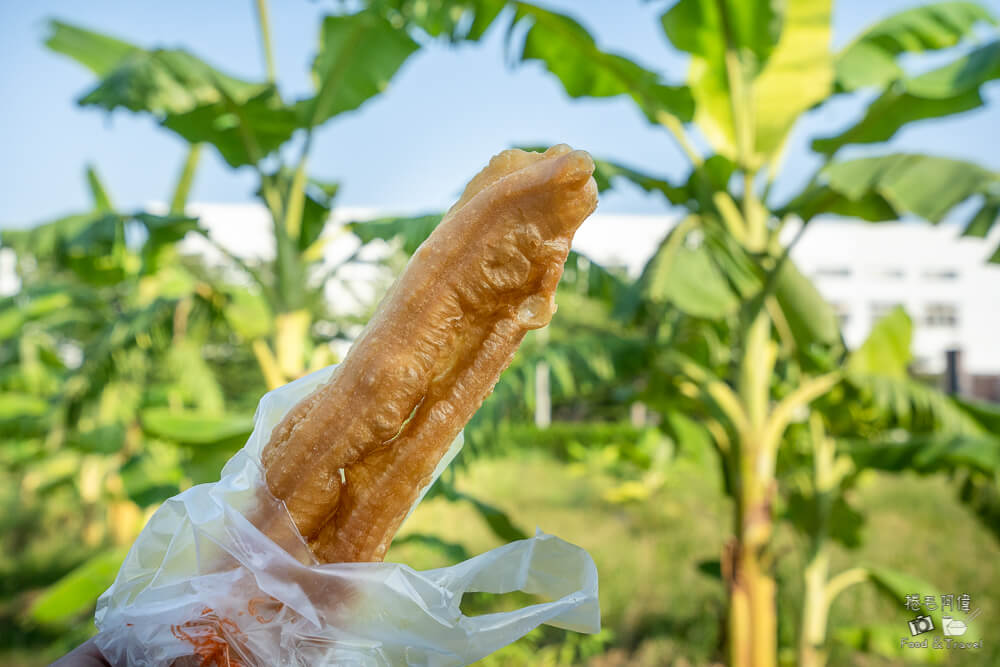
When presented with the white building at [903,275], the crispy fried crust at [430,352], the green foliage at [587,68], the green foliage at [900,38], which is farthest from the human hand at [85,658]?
the white building at [903,275]

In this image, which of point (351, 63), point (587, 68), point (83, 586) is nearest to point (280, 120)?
point (351, 63)

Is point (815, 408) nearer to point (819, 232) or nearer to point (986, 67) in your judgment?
point (986, 67)

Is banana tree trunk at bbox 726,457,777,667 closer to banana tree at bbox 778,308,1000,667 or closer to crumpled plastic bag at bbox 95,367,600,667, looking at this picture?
banana tree at bbox 778,308,1000,667

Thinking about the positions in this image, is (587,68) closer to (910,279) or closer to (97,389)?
(97,389)

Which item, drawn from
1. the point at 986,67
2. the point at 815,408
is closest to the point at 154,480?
the point at 815,408

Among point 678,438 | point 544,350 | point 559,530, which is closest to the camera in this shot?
point 544,350

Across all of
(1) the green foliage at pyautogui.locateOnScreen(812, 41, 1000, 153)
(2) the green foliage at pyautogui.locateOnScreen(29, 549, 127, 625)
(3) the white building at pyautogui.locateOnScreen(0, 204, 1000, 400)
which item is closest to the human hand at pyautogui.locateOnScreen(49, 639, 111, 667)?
(2) the green foliage at pyautogui.locateOnScreen(29, 549, 127, 625)
